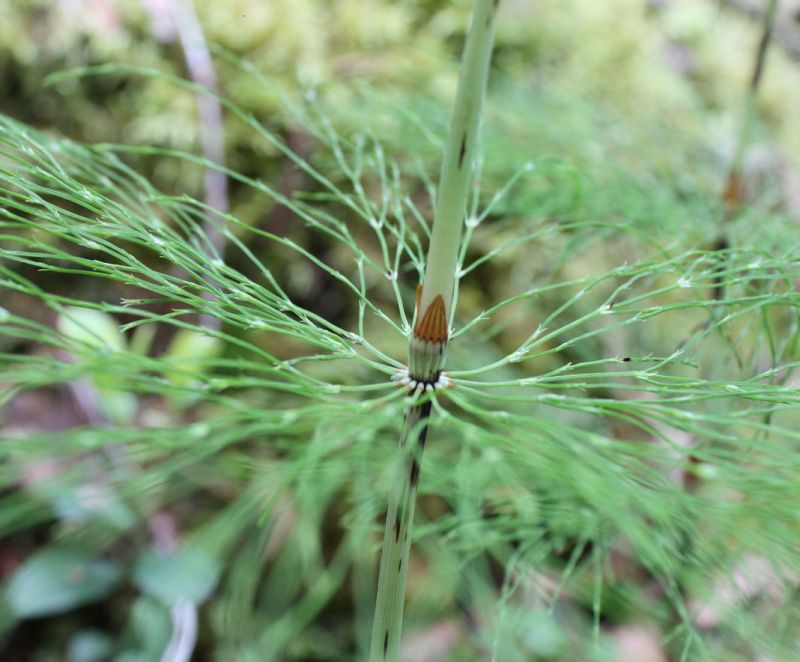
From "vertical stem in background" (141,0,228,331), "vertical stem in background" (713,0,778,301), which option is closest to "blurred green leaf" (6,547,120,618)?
"vertical stem in background" (141,0,228,331)

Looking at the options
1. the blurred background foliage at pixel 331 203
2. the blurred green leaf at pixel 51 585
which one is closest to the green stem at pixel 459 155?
the blurred background foliage at pixel 331 203

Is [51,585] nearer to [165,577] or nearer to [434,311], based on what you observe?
[165,577]

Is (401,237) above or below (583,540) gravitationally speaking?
above

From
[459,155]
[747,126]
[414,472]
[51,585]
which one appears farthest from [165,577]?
[747,126]

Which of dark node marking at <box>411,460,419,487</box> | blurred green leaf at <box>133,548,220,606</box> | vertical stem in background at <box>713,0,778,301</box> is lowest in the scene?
blurred green leaf at <box>133,548,220,606</box>

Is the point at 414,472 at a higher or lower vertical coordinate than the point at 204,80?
lower

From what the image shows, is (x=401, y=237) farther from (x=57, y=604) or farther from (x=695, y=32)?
(x=695, y=32)

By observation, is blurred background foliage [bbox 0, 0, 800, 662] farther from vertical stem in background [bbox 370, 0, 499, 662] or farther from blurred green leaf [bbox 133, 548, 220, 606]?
vertical stem in background [bbox 370, 0, 499, 662]

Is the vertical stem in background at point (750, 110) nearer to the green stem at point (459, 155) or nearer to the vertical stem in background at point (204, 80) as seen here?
the green stem at point (459, 155)

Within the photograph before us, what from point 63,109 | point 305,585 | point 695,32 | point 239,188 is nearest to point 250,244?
point 239,188
